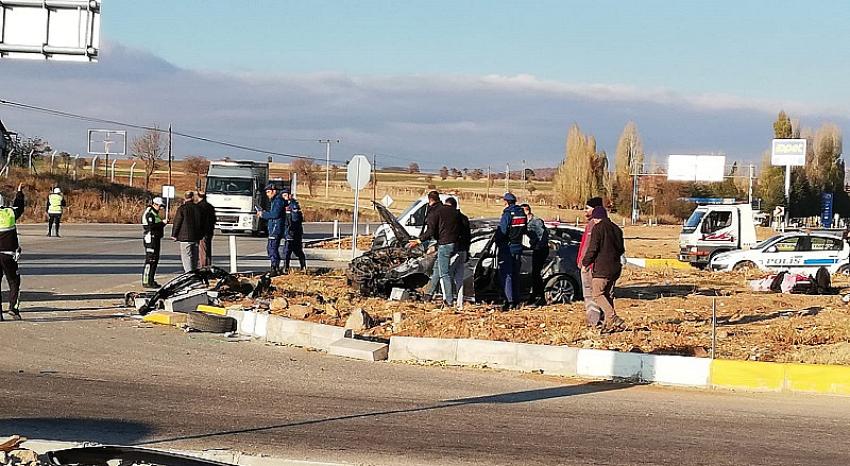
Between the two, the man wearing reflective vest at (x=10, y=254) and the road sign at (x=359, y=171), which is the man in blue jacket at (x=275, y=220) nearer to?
the road sign at (x=359, y=171)

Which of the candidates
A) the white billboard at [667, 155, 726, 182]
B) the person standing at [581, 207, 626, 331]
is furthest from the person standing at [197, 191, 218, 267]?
the white billboard at [667, 155, 726, 182]

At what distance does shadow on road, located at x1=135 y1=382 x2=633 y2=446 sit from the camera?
8.20 metres

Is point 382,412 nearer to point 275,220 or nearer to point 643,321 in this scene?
point 643,321

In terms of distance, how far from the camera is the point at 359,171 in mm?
25656

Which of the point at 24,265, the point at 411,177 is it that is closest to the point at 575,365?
the point at 24,265

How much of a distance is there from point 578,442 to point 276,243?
46.6ft

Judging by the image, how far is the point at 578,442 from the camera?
322 inches

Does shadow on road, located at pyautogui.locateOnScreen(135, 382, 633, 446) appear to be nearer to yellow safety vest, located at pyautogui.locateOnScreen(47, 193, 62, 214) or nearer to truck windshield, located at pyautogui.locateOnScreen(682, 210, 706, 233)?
truck windshield, located at pyautogui.locateOnScreen(682, 210, 706, 233)

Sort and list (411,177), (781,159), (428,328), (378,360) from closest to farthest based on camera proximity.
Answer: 1. (378,360)
2. (428,328)
3. (781,159)
4. (411,177)

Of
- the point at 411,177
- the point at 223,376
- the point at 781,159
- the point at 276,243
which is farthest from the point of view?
the point at 411,177

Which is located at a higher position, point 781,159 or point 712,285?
point 781,159

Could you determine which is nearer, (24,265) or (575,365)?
(575,365)

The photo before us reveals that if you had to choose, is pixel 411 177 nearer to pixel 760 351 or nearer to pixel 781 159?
pixel 781 159

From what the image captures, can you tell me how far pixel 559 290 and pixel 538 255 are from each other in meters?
0.78
